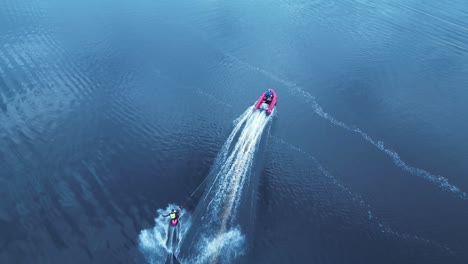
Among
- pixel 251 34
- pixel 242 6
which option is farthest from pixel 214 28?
pixel 242 6

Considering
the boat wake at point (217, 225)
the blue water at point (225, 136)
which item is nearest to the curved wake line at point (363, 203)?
the blue water at point (225, 136)

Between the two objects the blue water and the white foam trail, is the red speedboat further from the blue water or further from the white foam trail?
the white foam trail

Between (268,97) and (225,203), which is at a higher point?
(268,97)

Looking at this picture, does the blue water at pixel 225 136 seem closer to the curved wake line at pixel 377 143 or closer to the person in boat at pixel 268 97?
the curved wake line at pixel 377 143

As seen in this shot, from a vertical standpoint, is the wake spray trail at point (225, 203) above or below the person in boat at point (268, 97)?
below

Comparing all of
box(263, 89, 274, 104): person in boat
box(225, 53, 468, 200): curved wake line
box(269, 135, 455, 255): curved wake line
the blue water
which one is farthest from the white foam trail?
box(225, 53, 468, 200): curved wake line

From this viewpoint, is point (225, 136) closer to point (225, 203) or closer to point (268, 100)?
point (268, 100)

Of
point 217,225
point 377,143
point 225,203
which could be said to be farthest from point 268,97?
point 217,225
